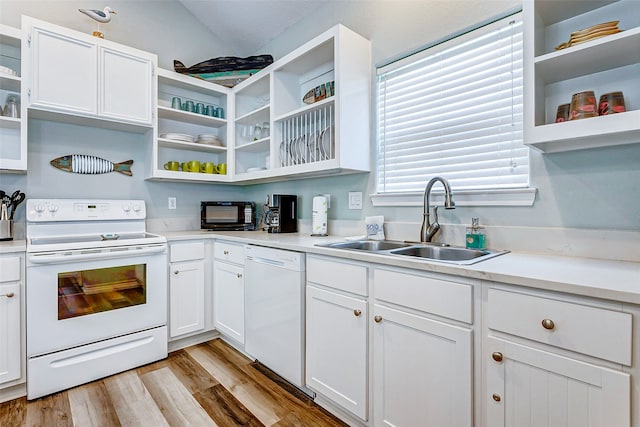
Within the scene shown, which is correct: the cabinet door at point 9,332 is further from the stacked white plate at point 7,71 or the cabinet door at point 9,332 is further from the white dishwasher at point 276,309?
the stacked white plate at point 7,71

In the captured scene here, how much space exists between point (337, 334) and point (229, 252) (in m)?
1.15

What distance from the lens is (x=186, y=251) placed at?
245 cm

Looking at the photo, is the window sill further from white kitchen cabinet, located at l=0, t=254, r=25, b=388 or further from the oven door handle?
white kitchen cabinet, located at l=0, t=254, r=25, b=388

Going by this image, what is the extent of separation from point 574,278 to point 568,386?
1.01ft

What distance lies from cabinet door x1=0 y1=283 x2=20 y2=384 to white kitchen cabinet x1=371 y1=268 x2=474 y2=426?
199 cm

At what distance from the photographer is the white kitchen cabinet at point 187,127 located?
2734 millimetres

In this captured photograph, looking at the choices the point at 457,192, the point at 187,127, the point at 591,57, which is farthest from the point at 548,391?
the point at 187,127

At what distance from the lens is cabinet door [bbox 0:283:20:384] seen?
5.80ft

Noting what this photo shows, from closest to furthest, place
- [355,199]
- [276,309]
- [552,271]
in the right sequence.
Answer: [552,271], [276,309], [355,199]

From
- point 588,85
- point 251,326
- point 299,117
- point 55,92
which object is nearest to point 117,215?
point 55,92

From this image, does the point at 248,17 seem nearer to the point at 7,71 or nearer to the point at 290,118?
the point at 290,118

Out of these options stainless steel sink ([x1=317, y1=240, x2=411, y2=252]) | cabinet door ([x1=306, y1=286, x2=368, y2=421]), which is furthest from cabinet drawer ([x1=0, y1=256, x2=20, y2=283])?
stainless steel sink ([x1=317, y1=240, x2=411, y2=252])

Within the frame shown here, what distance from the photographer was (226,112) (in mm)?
3102

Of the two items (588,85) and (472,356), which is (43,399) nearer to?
(472,356)
